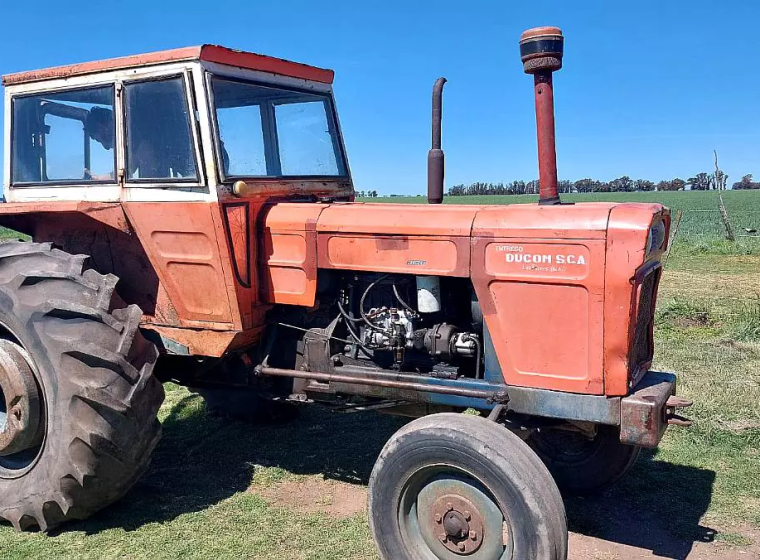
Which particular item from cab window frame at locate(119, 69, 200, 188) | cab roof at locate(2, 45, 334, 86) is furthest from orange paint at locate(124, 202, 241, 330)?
cab roof at locate(2, 45, 334, 86)

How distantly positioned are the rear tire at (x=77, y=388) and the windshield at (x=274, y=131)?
40.8 inches

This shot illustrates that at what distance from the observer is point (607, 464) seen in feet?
14.1

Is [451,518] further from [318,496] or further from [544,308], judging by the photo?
[318,496]

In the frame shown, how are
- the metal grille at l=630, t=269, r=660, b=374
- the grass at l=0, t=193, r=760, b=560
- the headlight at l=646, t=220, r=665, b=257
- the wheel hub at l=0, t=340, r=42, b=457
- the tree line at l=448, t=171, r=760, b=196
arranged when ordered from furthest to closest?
1. the tree line at l=448, t=171, r=760, b=196
2. the wheel hub at l=0, t=340, r=42, b=457
3. the grass at l=0, t=193, r=760, b=560
4. the metal grille at l=630, t=269, r=660, b=374
5. the headlight at l=646, t=220, r=665, b=257

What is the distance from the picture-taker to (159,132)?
4.08 meters

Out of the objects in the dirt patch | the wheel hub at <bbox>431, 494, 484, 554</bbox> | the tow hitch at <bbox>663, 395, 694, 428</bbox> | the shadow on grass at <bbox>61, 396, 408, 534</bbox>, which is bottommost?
the dirt patch

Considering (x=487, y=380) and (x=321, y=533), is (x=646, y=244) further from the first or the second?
(x=321, y=533)

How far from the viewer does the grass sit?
12.4 feet

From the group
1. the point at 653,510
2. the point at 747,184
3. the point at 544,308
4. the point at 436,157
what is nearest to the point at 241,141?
the point at 436,157

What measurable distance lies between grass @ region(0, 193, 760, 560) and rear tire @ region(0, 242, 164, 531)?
0.25 metres

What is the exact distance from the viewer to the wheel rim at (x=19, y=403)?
388cm

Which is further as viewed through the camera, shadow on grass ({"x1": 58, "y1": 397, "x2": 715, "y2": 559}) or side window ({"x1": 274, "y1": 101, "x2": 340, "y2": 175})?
side window ({"x1": 274, "y1": 101, "x2": 340, "y2": 175})

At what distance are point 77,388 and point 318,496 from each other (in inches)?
62.7

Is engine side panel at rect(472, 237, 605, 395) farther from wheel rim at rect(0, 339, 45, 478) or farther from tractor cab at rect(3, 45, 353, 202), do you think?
wheel rim at rect(0, 339, 45, 478)
